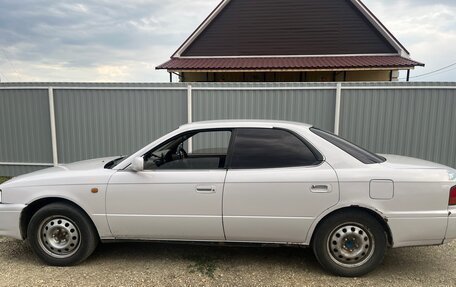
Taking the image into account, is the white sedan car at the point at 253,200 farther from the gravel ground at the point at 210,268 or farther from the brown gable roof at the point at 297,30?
the brown gable roof at the point at 297,30

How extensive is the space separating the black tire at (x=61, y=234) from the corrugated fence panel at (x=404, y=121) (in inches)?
207

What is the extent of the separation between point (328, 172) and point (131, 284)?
2.15 metres

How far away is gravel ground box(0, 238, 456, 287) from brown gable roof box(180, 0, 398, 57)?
11100 mm

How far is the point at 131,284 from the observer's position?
9.79 ft

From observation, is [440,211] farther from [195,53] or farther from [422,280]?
[195,53]

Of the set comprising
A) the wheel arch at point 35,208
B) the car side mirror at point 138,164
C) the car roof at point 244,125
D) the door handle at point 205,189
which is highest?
the car roof at point 244,125

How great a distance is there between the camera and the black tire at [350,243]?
2971mm

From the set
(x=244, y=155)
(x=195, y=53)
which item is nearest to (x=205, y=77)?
(x=195, y=53)

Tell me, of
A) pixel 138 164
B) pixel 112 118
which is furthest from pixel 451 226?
pixel 112 118

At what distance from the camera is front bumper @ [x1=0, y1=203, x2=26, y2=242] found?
10.8ft

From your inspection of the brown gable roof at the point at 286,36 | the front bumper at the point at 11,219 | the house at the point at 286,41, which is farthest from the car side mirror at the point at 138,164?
the brown gable roof at the point at 286,36

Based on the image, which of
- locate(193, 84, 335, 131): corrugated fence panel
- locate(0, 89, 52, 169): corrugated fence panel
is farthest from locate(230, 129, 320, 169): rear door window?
locate(0, 89, 52, 169): corrugated fence panel

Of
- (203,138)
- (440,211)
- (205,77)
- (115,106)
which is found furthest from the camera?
(205,77)

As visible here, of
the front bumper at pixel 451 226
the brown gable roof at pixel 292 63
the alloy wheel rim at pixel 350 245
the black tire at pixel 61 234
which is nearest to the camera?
the front bumper at pixel 451 226
